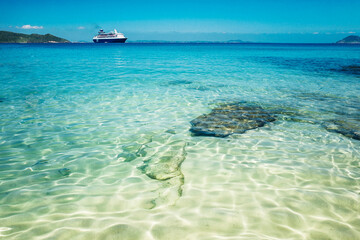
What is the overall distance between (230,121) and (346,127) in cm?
305

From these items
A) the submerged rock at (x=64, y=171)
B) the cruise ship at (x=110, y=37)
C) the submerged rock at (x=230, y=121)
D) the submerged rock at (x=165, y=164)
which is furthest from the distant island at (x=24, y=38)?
the submerged rock at (x=165, y=164)

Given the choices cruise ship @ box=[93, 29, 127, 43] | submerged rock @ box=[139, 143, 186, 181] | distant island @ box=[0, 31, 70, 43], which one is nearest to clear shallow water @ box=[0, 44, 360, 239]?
submerged rock @ box=[139, 143, 186, 181]

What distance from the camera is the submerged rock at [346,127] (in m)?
5.28

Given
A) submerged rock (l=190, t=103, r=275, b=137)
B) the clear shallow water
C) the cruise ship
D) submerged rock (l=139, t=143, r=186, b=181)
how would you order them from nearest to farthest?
the clear shallow water < submerged rock (l=139, t=143, r=186, b=181) < submerged rock (l=190, t=103, r=275, b=137) < the cruise ship

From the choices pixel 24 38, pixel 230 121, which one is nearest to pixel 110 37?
pixel 24 38

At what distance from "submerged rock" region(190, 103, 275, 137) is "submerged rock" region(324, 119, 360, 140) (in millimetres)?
1467

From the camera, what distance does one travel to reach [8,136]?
5.12 m

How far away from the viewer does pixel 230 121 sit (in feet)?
19.8

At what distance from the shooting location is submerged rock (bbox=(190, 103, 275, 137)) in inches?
214

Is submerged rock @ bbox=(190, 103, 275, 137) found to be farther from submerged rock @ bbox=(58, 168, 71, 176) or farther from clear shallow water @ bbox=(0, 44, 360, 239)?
submerged rock @ bbox=(58, 168, 71, 176)

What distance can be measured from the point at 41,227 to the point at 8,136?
371 centimetres

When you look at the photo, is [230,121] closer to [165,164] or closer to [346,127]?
[165,164]

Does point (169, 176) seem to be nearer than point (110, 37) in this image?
Yes

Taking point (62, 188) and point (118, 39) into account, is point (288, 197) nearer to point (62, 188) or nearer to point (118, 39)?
point (62, 188)
